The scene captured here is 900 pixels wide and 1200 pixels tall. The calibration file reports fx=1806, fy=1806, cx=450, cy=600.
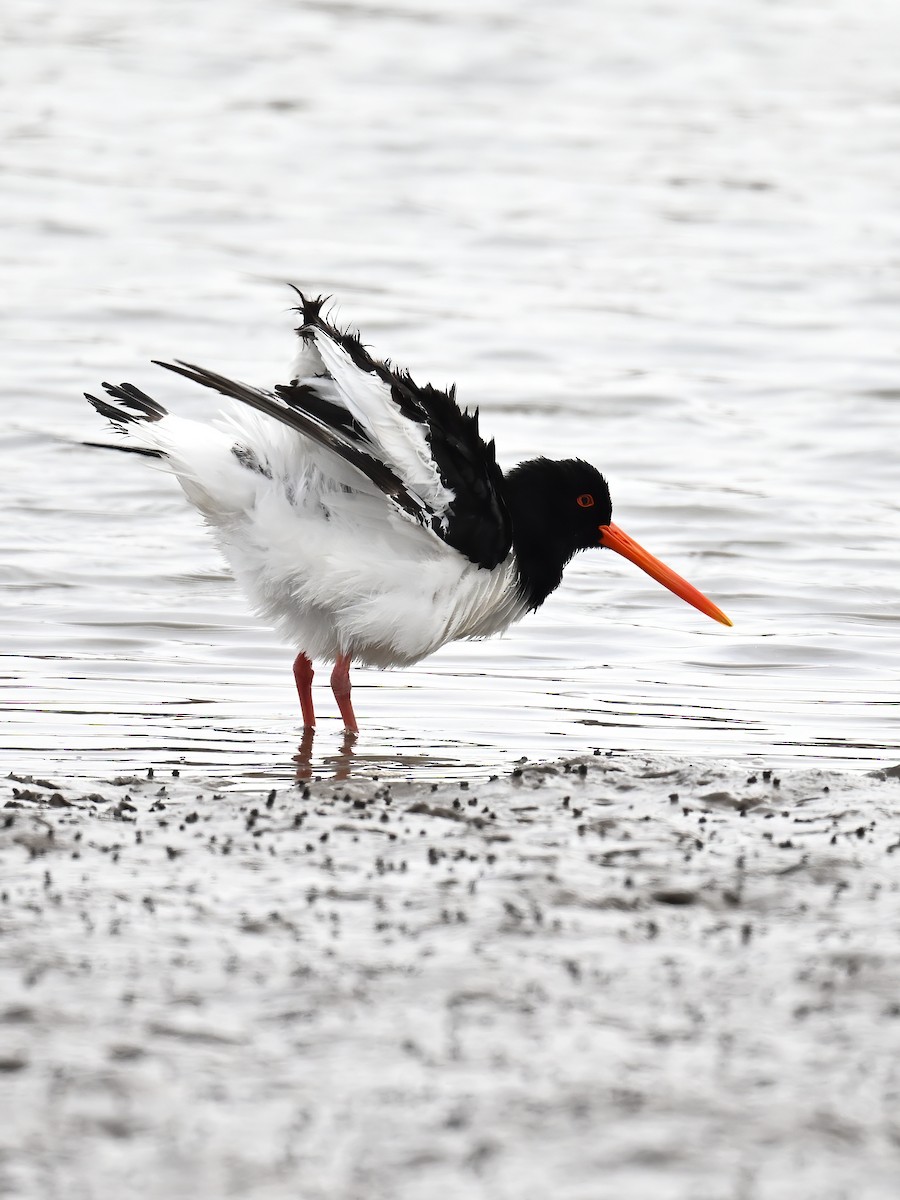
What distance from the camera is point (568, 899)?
401cm

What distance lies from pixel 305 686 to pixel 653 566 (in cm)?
171

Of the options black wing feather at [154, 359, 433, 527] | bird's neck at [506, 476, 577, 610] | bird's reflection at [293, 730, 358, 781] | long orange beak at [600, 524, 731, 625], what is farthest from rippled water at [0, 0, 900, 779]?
black wing feather at [154, 359, 433, 527]

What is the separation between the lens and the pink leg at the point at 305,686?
6566mm

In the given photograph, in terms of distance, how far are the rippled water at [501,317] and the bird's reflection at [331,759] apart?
5 cm

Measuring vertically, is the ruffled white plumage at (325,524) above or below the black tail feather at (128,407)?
below

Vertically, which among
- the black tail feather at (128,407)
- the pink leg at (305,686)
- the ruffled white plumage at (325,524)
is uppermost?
the black tail feather at (128,407)

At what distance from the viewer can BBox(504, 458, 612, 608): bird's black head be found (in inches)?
266

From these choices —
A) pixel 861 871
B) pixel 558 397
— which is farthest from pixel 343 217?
pixel 861 871

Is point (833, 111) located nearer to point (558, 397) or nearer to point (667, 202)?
point (667, 202)

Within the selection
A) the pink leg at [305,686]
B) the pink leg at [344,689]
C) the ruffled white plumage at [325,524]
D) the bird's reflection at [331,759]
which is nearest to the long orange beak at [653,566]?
the ruffled white plumage at [325,524]

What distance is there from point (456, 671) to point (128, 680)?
1.36m

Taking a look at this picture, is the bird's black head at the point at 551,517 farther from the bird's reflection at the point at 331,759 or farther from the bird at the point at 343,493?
the bird's reflection at the point at 331,759

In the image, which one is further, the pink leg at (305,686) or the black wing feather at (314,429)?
the pink leg at (305,686)

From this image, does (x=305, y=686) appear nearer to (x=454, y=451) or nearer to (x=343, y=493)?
(x=343, y=493)
